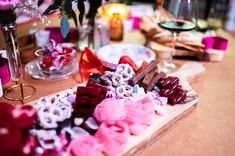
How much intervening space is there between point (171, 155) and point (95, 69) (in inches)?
16.7

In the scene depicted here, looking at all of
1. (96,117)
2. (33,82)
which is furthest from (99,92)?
(33,82)

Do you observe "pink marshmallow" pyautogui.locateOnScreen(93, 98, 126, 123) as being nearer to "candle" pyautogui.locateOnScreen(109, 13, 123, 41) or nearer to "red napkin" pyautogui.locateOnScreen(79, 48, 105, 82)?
"red napkin" pyautogui.locateOnScreen(79, 48, 105, 82)

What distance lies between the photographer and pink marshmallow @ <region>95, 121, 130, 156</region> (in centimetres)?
52

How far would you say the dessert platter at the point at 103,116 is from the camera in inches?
19.1

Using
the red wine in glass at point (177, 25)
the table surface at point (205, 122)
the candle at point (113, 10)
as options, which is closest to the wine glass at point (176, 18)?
the red wine in glass at point (177, 25)

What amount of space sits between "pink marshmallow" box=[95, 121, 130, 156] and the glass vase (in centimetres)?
37

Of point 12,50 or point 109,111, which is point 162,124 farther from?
point 12,50

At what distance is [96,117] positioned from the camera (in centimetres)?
55

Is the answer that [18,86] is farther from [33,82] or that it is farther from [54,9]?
[54,9]

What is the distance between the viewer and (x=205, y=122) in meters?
0.70

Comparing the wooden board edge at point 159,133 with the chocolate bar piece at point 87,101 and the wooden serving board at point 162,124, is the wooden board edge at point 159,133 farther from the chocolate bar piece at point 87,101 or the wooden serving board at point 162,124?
the chocolate bar piece at point 87,101

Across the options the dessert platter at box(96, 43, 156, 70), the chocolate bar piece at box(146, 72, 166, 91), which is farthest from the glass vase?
the chocolate bar piece at box(146, 72, 166, 91)

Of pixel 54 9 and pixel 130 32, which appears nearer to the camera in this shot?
pixel 54 9

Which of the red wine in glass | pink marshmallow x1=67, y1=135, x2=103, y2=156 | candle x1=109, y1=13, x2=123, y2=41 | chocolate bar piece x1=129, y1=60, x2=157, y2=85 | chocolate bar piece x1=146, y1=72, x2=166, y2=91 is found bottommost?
pink marshmallow x1=67, y1=135, x2=103, y2=156
